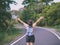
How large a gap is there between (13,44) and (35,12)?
8813 cm

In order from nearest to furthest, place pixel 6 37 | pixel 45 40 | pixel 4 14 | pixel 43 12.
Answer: pixel 45 40 → pixel 6 37 → pixel 4 14 → pixel 43 12

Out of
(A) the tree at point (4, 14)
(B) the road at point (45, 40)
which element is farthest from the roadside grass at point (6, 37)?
(A) the tree at point (4, 14)

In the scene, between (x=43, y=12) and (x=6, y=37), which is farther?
(x=43, y=12)

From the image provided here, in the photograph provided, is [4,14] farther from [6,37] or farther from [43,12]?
[43,12]

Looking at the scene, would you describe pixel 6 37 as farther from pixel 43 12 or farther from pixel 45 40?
pixel 43 12

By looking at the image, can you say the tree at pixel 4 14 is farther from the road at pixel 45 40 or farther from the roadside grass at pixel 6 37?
the road at pixel 45 40

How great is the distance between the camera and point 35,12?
108 m

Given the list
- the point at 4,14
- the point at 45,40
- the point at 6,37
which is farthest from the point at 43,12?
the point at 45,40

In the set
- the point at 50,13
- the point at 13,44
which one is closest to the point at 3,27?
the point at 13,44

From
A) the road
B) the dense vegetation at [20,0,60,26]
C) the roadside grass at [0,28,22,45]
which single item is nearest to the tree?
the roadside grass at [0,28,22,45]

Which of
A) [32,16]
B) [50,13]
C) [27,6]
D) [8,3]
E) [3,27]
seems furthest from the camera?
[27,6]

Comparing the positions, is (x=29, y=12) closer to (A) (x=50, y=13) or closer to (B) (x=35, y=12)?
(B) (x=35, y=12)

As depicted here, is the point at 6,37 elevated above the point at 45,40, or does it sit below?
below

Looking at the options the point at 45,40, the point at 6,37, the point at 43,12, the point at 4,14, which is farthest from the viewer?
the point at 43,12
